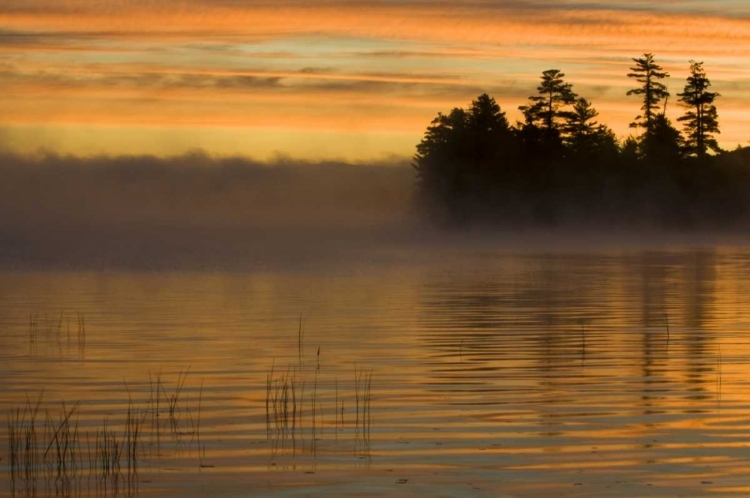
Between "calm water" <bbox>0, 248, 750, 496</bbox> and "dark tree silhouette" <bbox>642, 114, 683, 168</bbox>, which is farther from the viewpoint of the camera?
"dark tree silhouette" <bbox>642, 114, 683, 168</bbox>

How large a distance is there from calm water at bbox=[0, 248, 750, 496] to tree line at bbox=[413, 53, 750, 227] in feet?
322

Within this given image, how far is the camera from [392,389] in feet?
68.2

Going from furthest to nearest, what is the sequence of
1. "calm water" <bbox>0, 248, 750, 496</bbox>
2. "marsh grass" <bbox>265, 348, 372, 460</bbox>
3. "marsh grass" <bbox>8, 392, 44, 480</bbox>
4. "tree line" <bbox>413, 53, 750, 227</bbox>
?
"tree line" <bbox>413, 53, 750, 227</bbox> → "marsh grass" <bbox>265, 348, 372, 460</bbox> → "marsh grass" <bbox>8, 392, 44, 480</bbox> → "calm water" <bbox>0, 248, 750, 496</bbox>

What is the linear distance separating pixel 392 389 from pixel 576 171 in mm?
122969

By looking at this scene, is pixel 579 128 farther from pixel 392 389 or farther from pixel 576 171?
pixel 392 389

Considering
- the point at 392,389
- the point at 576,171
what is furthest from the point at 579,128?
the point at 392,389

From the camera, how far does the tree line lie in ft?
463

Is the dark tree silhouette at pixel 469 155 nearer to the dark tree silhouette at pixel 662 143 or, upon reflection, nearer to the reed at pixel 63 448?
the dark tree silhouette at pixel 662 143

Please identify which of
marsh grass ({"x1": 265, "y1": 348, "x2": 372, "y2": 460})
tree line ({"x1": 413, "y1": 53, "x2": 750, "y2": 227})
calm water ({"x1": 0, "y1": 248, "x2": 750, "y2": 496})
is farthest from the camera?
tree line ({"x1": 413, "y1": 53, "x2": 750, "y2": 227})

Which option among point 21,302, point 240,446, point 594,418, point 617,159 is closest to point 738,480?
point 594,418

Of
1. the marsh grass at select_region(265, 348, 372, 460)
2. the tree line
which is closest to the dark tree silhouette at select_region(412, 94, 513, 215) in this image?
the tree line

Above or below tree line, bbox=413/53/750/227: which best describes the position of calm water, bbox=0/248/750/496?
below

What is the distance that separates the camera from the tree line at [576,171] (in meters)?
141

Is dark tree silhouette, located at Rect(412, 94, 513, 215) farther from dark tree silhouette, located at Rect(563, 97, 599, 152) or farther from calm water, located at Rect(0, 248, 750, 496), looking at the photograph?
calm water, located at Rect(0, 248, 750, 496)
